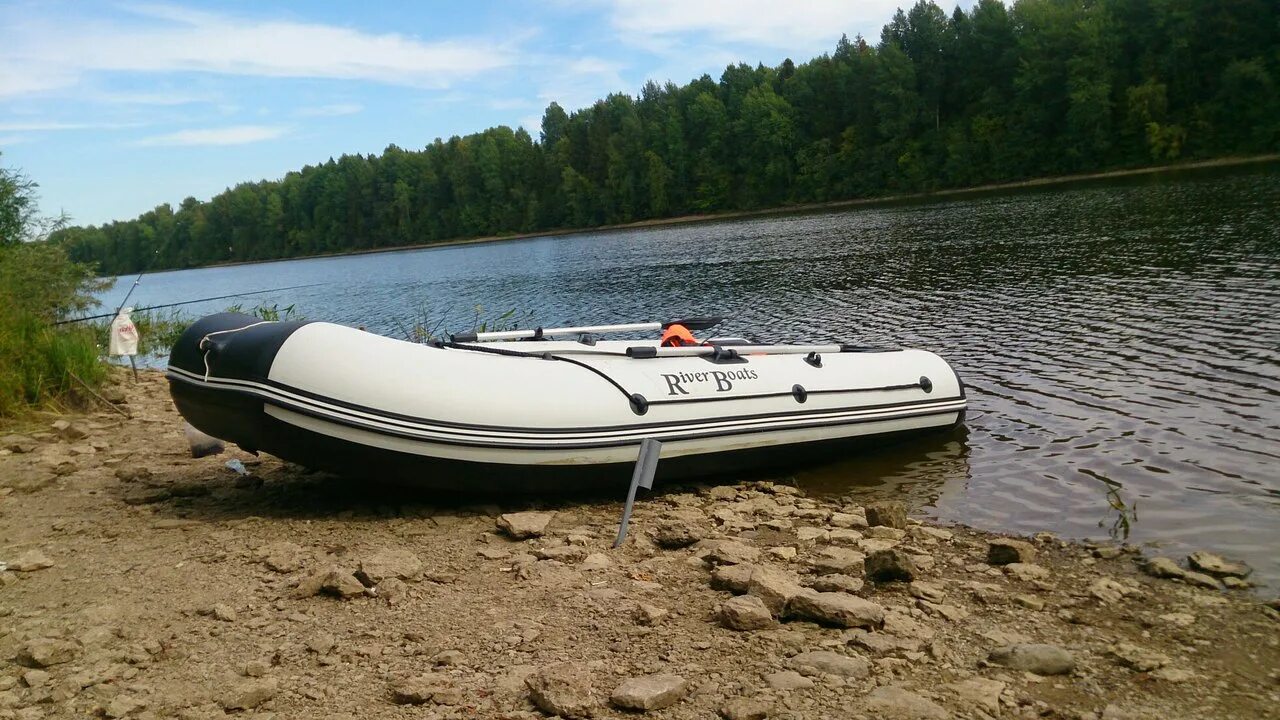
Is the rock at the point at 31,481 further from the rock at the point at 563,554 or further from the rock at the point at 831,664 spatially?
the rock at the point at 831,664

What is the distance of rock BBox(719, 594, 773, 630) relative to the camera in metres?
3.97

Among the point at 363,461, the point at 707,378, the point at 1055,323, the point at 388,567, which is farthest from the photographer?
the point at 1055,323

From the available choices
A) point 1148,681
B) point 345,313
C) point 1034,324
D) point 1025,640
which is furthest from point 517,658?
point 345,313

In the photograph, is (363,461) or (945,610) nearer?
(945,610)

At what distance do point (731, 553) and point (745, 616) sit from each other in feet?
3.43

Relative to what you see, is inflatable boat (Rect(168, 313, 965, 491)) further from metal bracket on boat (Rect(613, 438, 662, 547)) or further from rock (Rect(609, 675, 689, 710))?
rock (Rect(609, 675, 689, 710))

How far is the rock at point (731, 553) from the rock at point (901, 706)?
149 centimetres

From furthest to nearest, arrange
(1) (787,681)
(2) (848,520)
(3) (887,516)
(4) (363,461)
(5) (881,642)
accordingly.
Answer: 1. (2) (848,520)
2. (3) (887,516)
3. (4) (363,461)
4. (5) (881,642)
5. (1) (787,681)

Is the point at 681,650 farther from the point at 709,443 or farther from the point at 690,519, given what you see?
the point at 709,443

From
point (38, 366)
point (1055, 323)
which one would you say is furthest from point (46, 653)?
point (1055, 323)

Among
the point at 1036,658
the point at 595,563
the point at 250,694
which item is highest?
the point at 250,694

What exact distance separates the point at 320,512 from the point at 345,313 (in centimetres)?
2151

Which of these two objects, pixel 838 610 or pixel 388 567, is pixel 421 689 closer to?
pixel 388 567

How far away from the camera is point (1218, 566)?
4.78 m
